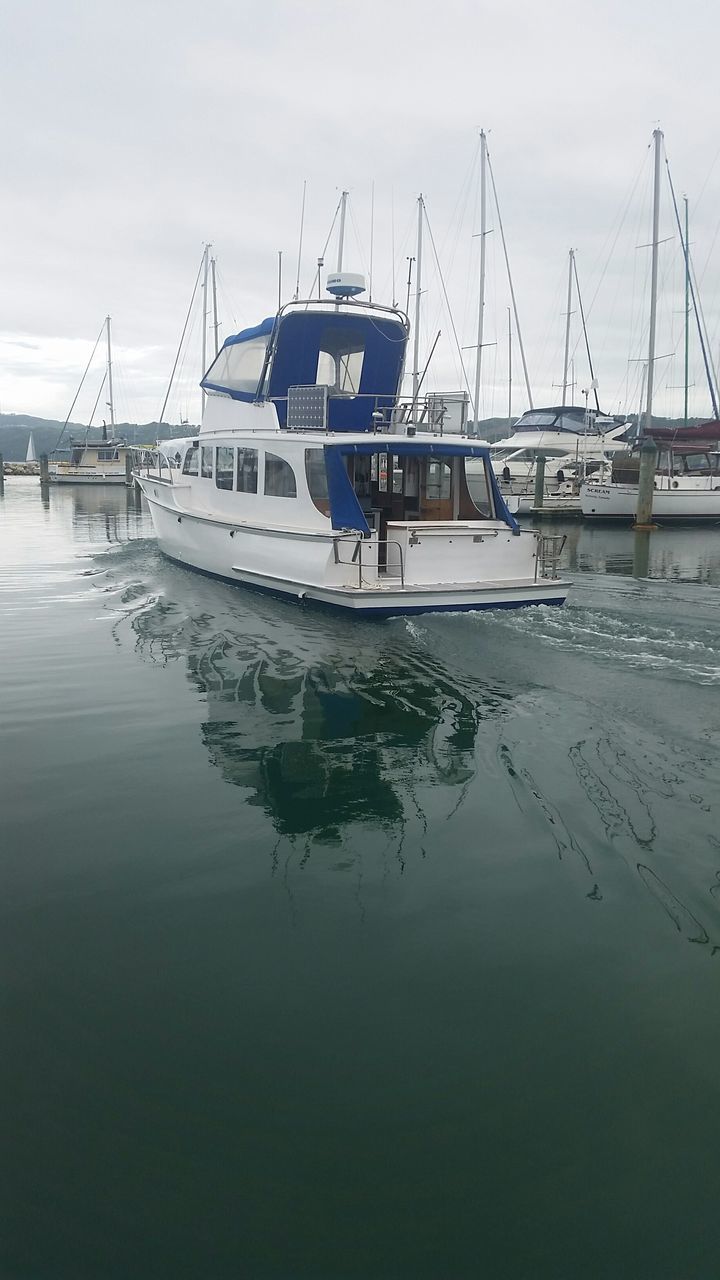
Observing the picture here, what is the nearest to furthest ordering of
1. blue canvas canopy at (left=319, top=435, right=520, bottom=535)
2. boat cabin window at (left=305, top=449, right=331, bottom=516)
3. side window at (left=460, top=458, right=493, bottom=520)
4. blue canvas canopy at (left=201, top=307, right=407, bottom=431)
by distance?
blue canvas canopy at (left=319, top=435, right=520, bottom=535) → boat cabin window at (left=305, top=449, right=331, bottom=516) → side window at (left=460, top=458, right=493, bottom=520) → blue canvas canopy at (left=201, top=307, right=407, bottom=431)

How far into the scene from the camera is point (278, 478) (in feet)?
45.1

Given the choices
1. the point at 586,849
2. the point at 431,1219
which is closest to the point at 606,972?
the point at 586,849

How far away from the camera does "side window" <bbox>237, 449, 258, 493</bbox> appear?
14.4m

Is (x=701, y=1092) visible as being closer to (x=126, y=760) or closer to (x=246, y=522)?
(x=126, y=760)

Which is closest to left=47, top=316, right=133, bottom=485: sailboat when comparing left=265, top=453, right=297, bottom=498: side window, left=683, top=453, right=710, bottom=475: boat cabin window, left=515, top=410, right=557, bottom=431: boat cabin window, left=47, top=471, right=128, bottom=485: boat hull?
left=47, top=471, right=128, bottom=485: boat hull

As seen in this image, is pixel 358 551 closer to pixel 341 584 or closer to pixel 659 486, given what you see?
pixel 341 584

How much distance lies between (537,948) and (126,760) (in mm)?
3923

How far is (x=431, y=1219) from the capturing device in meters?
2.90

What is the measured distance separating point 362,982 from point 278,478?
34.9ft

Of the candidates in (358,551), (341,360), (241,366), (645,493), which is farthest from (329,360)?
(645,493)

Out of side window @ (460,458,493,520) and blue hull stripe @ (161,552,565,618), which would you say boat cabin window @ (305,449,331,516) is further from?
side window @ (460,458,493,520)

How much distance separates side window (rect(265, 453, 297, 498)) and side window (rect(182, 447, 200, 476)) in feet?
10.9

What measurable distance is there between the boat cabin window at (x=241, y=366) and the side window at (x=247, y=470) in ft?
5.56

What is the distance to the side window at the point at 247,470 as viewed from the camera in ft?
47.3
